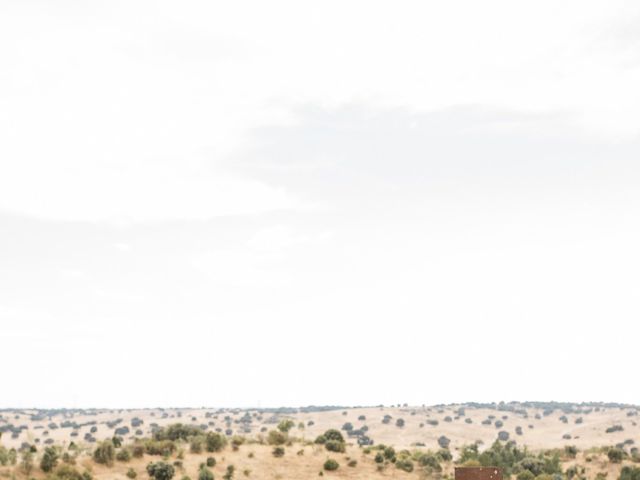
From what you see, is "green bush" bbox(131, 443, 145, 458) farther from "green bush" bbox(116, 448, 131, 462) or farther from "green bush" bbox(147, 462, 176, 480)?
"green bush" bbox(147, 462, 176, 480)

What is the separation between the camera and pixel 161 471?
44.6 meters

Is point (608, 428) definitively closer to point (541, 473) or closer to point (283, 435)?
A: point (541, 473)

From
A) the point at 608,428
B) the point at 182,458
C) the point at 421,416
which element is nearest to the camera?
the point at 182,458

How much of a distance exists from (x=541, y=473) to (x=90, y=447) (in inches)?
1455

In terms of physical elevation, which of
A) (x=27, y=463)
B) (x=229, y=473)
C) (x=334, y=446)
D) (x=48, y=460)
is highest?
(x=48, y=460)

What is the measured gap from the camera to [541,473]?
54625 millimetres

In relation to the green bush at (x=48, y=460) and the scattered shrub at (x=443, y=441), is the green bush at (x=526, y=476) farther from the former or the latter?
the scattered shrub at (x=443, y=441)

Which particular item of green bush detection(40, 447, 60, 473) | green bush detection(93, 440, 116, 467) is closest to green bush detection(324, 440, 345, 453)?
green bush detection(93, 440, 116, 467)

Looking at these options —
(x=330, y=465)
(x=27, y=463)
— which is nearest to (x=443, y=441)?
(x=330, y=465)

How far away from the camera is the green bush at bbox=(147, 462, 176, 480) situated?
44.5 metres

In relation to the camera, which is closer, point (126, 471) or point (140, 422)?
point (126, 471)

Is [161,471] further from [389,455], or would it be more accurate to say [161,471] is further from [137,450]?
[389,455]

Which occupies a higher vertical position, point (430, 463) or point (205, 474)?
point (205, 474)

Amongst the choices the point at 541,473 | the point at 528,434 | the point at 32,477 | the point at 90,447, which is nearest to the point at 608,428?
the point at 528,434
